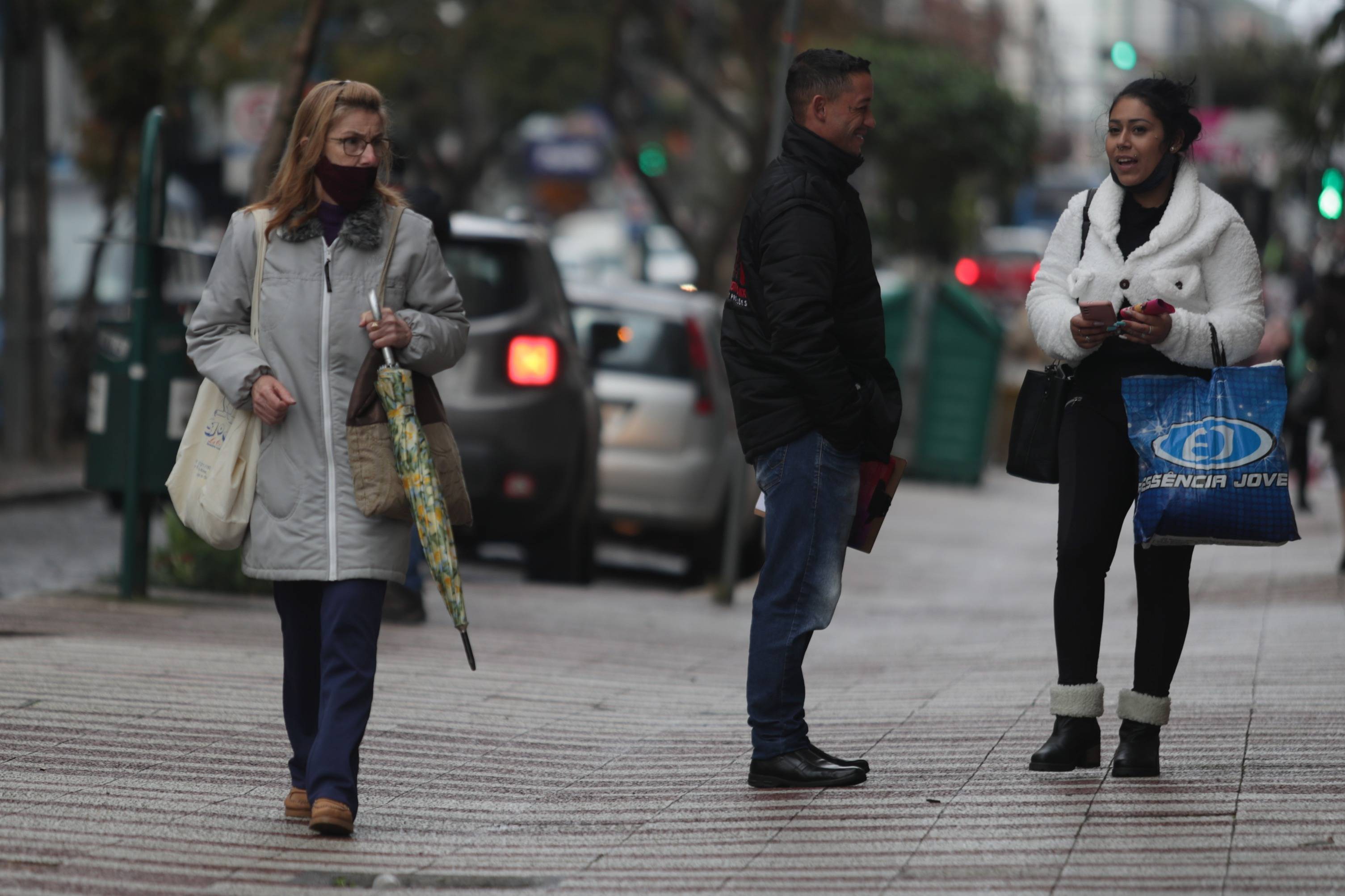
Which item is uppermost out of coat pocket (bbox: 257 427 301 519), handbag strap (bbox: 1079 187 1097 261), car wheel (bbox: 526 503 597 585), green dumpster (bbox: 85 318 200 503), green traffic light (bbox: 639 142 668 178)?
green traffic light (bbox: 639 142 668 178)

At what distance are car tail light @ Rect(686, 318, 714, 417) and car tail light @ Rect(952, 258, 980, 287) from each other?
40.1 ft

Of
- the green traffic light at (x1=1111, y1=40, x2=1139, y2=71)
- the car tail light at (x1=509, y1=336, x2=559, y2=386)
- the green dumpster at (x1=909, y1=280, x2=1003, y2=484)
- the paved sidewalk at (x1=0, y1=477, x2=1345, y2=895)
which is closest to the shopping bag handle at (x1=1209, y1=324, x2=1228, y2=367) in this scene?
the paved sidewalk at (x1=0, y1=477, x2=1345, y2=895)

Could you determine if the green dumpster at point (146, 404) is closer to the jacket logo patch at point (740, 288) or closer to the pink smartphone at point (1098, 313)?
the jacket logo patch at point (740, 288)

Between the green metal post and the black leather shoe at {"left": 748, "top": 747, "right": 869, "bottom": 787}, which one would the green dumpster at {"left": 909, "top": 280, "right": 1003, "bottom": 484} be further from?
the black leather shoe at {"left": 748, "top": 747, "right": 869, "bottom": 787}

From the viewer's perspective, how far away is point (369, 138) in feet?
16.8

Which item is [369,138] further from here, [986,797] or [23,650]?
[23,650]

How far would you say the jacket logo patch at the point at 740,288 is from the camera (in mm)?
5543

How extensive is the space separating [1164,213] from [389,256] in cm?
207

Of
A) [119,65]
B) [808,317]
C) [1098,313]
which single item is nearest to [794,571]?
[808,317]

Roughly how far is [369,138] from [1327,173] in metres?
11.1

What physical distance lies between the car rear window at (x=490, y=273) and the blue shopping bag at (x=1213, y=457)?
583 centimetres

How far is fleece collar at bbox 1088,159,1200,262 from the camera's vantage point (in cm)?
549

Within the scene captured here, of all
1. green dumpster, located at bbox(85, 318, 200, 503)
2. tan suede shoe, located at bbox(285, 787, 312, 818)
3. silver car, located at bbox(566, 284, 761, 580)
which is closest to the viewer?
tan suede shoe, located at bbox(285, 787, 312, 818)

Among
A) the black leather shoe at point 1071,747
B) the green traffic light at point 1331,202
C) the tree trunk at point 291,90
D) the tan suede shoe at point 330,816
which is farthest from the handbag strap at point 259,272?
the green traffic light at point 1331,202
